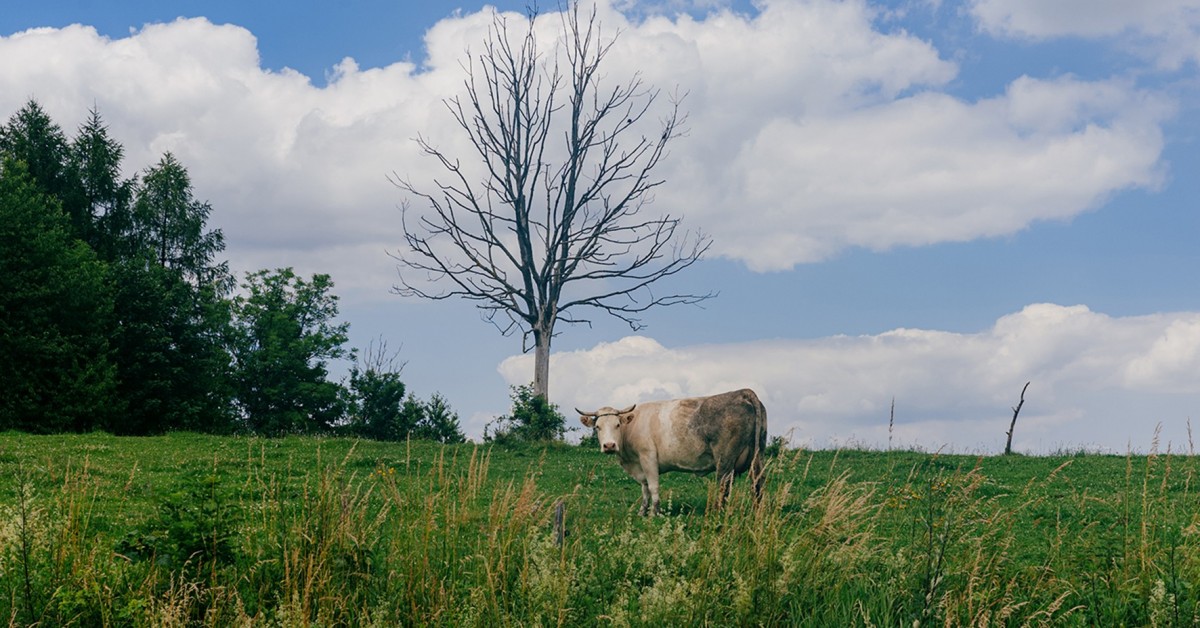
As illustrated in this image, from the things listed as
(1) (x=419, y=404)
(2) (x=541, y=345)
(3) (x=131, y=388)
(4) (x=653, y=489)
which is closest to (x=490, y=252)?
(2) (x=541, y=345)

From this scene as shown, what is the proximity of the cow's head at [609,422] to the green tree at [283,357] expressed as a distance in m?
26.6

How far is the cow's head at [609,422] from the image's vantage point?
14.4m

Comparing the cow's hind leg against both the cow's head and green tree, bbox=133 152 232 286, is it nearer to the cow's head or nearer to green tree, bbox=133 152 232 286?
the cow's head

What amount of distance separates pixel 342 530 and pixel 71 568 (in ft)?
7.01

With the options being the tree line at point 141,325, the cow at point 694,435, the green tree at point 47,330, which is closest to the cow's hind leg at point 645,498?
the cow at point 694,435

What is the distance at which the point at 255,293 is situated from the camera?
1711 inches

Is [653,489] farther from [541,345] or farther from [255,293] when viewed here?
[255,293]

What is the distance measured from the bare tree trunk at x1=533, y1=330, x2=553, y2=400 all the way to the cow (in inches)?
715

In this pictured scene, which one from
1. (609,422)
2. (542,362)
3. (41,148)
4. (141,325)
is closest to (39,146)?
(41,148)

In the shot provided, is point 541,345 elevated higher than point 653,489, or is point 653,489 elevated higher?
point 541,345

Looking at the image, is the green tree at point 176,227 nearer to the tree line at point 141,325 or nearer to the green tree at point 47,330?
the tree line at point 141,325

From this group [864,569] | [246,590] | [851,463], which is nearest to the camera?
[246,590]

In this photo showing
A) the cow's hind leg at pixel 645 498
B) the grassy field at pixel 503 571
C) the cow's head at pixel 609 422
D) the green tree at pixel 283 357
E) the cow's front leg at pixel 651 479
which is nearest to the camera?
the grassy field at pixel 503 571

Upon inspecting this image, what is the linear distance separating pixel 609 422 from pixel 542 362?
19150mm
